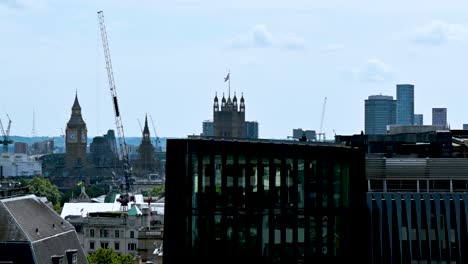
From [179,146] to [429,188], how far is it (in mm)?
23625

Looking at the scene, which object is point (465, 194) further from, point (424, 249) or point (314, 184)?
point (314, 184)

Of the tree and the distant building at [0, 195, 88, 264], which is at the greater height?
the distant building at [0, 195, 88, 264]

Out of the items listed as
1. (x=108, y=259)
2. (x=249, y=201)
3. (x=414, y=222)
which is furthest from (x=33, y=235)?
(x=108, y=259)

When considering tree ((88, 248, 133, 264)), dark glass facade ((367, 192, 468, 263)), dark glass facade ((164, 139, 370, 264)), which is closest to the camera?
dark glass facade ((164, 139, 370, 264))

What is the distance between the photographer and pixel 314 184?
10119 centimetres

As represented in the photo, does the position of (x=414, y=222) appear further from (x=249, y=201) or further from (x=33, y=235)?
(x=33, y=235)

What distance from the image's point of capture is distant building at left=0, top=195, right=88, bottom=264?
108 meters

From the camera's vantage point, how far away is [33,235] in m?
111

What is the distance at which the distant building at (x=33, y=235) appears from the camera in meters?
108

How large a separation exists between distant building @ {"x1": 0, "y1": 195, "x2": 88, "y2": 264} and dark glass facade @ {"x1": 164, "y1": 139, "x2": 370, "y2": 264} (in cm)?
1280

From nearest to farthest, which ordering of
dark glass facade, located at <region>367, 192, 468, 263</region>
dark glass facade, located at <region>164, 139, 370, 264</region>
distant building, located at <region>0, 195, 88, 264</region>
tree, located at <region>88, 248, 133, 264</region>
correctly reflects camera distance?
dark glass facade, located at <region>164, 139, 370, 264</region>, distant building, located at <region>0, 195, 88, 264</region>, dark glass facade, located at <region>367, 192, 468, 263</region>, tree, located at <region>88, 248, 133, 264</region>

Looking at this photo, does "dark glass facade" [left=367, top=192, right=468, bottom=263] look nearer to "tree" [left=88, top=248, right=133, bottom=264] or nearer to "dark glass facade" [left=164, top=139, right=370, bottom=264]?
"dark glass facade" [left=164, top=139, right=370, bottom=264]

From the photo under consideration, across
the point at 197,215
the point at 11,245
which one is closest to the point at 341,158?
the point at 197,215

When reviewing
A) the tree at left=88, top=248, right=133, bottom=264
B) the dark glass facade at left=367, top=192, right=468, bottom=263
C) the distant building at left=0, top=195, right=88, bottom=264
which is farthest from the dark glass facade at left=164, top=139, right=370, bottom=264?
the tree at left=88, top=248, right=133, bottom=264
